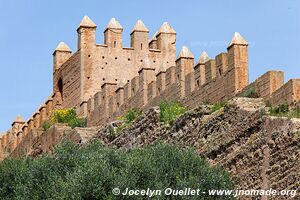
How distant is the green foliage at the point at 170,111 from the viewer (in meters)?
34.9

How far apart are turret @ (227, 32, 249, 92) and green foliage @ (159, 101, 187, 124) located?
6.58ft

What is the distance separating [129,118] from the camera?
128 ft

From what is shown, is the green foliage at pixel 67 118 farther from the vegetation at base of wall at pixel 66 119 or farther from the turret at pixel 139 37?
the turret at pixel 139 37

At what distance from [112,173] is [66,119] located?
64.4 feet

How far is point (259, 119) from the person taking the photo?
96.2 ft

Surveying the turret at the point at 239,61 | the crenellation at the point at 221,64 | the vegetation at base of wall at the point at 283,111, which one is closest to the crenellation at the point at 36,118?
the crenellation at the point at 221,64

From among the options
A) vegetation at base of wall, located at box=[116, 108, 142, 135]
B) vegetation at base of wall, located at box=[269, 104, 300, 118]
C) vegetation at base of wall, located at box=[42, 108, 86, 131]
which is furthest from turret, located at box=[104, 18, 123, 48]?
vegetation at base of wall, located at box=[269, 104, 300, 118]

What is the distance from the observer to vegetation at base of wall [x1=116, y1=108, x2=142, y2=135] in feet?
125

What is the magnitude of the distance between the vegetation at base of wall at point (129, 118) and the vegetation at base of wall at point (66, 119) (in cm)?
524

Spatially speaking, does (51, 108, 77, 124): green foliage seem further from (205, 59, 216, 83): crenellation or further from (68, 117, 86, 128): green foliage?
(205, 59, 216, 83): crenellation

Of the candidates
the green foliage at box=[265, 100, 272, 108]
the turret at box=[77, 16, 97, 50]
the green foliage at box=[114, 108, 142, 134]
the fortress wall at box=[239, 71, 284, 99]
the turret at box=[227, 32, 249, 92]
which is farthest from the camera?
the turret at box=[77, 16, 97, 50]

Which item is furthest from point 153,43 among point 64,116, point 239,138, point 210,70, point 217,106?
point 239,138

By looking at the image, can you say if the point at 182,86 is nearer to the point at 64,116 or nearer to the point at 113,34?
the point at 64,116

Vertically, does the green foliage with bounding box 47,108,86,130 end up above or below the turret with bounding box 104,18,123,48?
below
